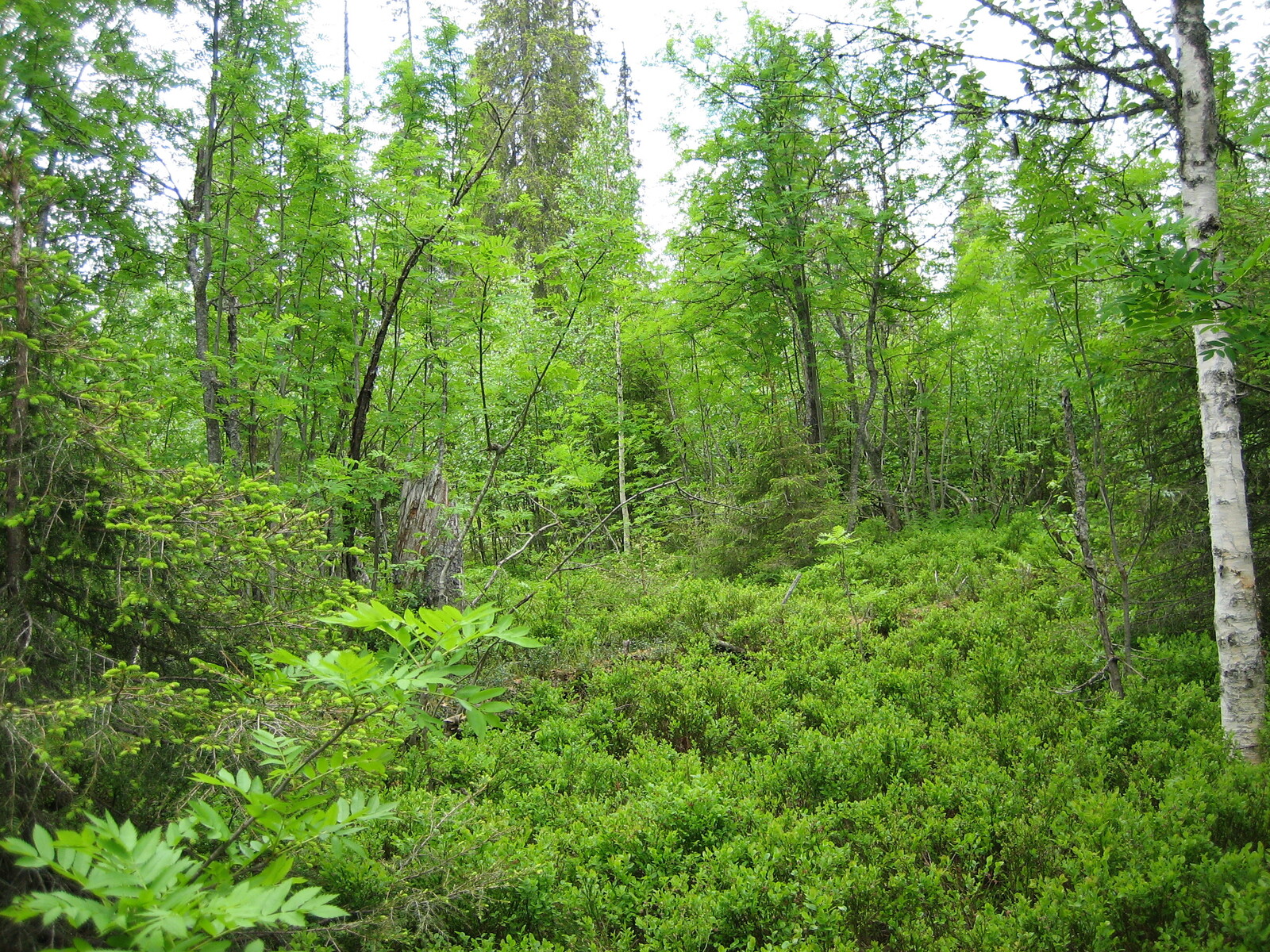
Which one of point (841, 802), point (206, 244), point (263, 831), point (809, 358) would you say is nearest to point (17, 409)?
point (263, 831)

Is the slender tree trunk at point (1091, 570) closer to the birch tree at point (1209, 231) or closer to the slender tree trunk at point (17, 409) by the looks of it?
the birch tree at point (1209, 231)

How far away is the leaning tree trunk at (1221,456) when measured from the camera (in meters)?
4.05

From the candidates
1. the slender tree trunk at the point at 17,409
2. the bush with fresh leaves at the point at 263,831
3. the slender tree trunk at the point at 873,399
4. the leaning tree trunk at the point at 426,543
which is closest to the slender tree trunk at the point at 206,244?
the leaning tree trunk at the point at 426,543

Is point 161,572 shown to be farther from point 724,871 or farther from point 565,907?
point 724,871

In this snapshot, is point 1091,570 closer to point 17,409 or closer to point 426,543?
point 426,543

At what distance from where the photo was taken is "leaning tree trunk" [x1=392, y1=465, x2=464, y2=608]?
7.23 meters

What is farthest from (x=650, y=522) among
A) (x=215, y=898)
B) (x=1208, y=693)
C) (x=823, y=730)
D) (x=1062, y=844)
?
(x=215, y=898)

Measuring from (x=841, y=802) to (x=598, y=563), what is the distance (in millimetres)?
5453

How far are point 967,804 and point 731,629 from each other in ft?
10.6

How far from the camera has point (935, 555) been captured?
28.9 feet

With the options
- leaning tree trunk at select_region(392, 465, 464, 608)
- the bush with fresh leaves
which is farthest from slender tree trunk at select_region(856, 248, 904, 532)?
the bush with fresh leaves

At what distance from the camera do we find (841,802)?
425 centimetres

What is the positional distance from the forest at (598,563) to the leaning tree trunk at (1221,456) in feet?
0.08

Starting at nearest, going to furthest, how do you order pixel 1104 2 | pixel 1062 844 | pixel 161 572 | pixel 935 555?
pixel 161 572
pixel 1062 844
pixel 1104 2
pixel 935 555
